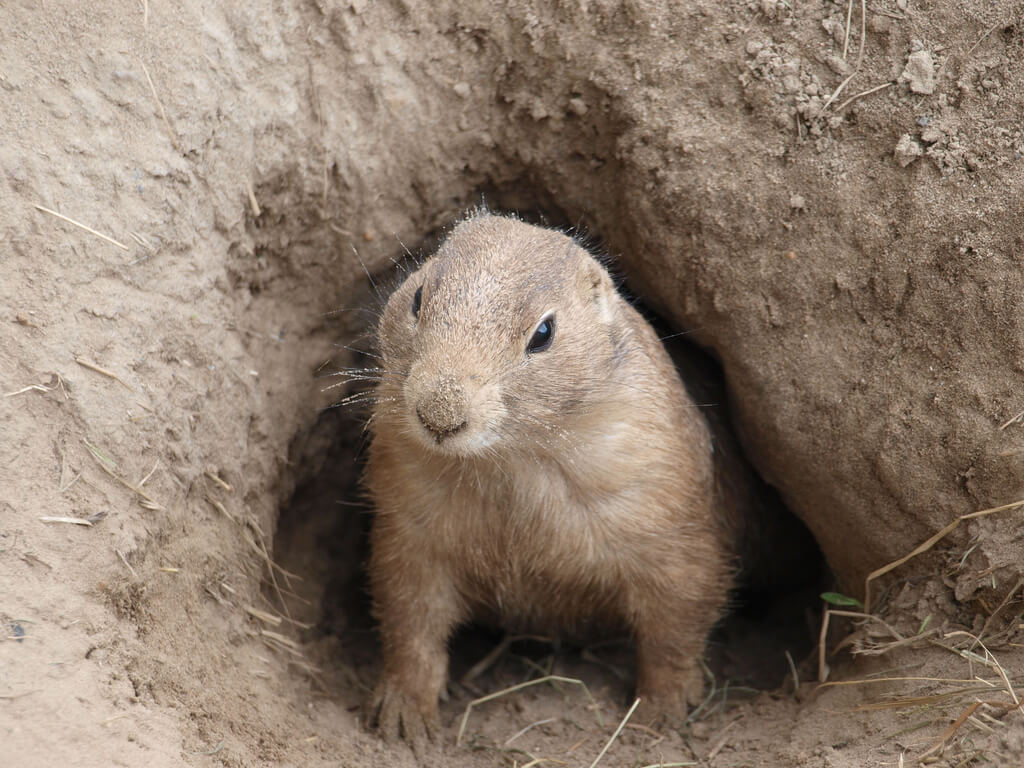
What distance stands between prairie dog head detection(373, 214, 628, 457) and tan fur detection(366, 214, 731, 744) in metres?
0.01

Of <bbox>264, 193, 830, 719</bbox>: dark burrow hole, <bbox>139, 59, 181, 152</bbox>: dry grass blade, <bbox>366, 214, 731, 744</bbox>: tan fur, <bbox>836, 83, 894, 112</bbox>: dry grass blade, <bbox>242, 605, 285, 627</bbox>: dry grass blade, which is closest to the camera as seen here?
<bbox>366, 214, 731, 744</bbox>: tan fur

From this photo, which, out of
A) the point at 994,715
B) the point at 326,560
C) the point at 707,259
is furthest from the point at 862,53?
the point at 326,560

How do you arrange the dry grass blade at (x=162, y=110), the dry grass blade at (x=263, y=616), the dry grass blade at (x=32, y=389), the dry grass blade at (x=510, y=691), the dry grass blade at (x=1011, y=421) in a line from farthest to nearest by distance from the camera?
the dry grass blade at (x=510, y=691), the dry grass blade at (x=263, y=616), the dry grass blade at (x=162, y=110), the dry grass blade at (x=1011, y=421), the dry grass blade at (x=32, y=389)

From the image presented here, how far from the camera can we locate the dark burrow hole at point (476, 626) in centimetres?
652

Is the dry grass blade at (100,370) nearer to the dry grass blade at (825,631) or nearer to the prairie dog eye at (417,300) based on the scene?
the prairie dog eye at (417,300)

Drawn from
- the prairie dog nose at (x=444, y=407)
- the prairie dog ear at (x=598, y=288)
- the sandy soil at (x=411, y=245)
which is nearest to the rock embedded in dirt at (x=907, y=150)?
the sandy soil at (x=411, y=245)

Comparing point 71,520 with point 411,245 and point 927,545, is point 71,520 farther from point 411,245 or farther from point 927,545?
point 927,545

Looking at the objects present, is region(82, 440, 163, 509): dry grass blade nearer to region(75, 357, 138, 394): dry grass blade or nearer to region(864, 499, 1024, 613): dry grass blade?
region(75, 357, 138, 394): dry grass blade

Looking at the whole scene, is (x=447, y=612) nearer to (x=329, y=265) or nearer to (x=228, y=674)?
(x=228, y=674)

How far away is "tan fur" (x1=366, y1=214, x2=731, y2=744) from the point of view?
4488mm

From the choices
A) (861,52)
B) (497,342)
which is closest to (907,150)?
(861,52)

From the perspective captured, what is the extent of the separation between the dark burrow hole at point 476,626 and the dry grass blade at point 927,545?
0.85 meters

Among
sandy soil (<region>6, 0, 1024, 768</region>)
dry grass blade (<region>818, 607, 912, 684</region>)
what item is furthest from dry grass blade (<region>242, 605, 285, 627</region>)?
dry grass blade (<region>818, 607, 912, 684</region>)

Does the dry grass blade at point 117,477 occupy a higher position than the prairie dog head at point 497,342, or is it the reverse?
the prairie dog head at point 497,342
